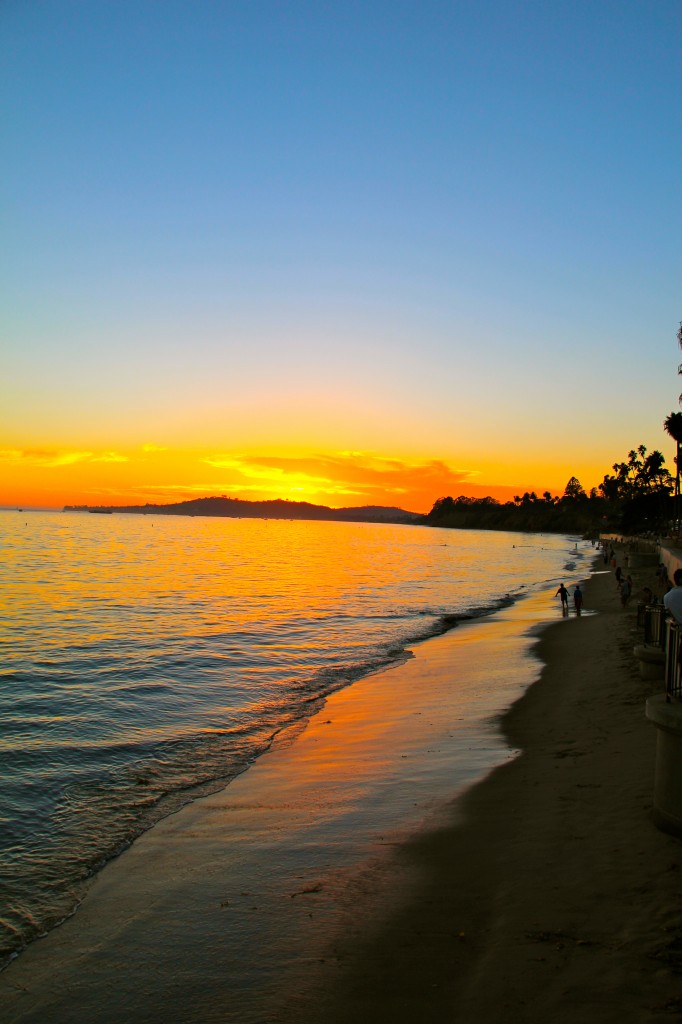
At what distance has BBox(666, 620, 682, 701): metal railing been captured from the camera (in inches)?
271

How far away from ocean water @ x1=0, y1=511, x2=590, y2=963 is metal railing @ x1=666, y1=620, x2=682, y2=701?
6498 millimetres

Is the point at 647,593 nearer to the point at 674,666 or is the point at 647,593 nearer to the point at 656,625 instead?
the point at 656,625

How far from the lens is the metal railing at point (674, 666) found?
22.6 ft

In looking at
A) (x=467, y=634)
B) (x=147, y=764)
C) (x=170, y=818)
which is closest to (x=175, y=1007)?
(x=170, y=818)

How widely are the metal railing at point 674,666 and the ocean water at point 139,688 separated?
6498mm

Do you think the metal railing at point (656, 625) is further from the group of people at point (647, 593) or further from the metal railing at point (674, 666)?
the metal railing at point (674, 666)

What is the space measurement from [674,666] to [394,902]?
364 cm

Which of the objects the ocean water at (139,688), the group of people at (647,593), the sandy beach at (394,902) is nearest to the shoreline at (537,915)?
the sandy beach at (394,902)

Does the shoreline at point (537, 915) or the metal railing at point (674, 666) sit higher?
the metal railing at point (674, 666)

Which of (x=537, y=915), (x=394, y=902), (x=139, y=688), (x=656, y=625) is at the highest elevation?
(x=656, y=625)

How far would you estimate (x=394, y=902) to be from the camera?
635 cm

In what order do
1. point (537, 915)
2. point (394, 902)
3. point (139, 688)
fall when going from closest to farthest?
point (537, 915), point (394, 902), point (139, 688)

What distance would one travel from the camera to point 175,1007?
16.5 ft

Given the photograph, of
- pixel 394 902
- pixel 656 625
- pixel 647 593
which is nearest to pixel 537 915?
pixel 394 902
